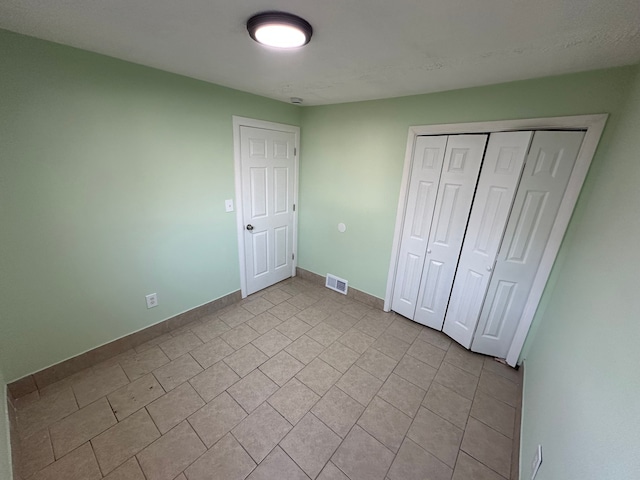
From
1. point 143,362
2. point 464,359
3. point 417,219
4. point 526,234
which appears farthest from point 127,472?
point 526,234

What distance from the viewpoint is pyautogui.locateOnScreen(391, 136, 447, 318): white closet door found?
7.52ft

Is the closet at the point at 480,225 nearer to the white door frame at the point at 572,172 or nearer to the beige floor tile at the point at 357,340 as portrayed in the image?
the white door frame at the point at 572,172

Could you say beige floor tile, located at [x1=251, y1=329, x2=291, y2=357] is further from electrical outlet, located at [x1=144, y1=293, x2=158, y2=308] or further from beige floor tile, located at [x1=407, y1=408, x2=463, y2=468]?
beige floor tile, located at [x1=407, y1=408, x2=463, y2=468]

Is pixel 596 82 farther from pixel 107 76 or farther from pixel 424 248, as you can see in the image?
pixel 107 76

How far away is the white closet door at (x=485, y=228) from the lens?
75.2 inches

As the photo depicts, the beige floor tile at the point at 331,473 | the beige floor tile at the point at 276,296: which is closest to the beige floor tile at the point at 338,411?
the beige floor tile at the point at 331,473

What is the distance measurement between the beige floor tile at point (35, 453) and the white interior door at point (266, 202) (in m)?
1.88

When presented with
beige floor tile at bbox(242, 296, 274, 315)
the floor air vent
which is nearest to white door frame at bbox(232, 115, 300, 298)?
beige floor tile at bbox(242, 296, 274, 315)

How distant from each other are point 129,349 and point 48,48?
2.22 meters

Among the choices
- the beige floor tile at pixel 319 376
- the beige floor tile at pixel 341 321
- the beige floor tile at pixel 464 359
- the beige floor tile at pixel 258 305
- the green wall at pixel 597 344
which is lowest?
Answer: the beige floor tile at pixel 319 376

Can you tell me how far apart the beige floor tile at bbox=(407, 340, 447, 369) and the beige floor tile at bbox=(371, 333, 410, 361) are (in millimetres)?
67

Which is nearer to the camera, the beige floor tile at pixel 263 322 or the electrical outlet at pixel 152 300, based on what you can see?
the electrical outlet at pixel 152 300

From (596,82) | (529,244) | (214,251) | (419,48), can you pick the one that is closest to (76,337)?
(214,251)

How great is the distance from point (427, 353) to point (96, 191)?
9.95 feet
